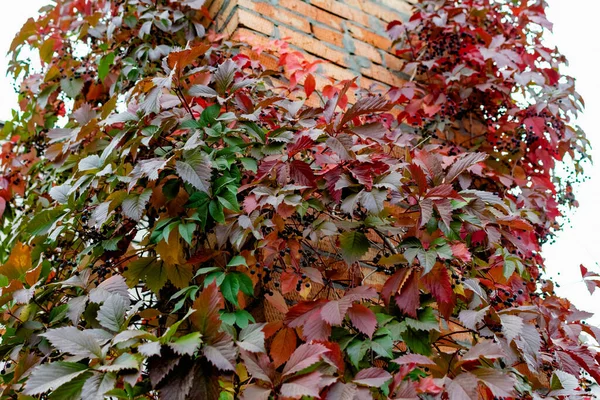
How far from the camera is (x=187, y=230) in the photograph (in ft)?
3.95

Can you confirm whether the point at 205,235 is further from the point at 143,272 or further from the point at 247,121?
the point at 247,121

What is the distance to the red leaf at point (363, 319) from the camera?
113cm

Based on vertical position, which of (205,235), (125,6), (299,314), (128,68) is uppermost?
(125,6)

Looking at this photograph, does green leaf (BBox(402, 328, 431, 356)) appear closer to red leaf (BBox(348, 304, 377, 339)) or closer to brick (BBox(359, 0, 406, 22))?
red leaf (BBox(348, 304, 377, 339))

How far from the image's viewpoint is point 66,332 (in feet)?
3.21

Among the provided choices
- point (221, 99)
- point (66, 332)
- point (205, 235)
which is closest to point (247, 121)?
point (221, 99)

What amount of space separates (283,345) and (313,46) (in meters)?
1.18

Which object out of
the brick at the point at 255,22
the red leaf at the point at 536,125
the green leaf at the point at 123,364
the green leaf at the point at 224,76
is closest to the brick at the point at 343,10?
the brick at the point at 255,22

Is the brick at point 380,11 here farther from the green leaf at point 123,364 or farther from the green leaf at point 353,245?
the green leaf at point 123,364

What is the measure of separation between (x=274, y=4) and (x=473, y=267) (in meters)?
1.14

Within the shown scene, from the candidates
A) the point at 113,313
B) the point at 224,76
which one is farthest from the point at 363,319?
the point at 224,76

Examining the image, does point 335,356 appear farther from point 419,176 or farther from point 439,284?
point 419,176

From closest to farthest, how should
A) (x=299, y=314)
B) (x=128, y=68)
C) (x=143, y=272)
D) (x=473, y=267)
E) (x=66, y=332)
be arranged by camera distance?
(x=66, y=332) → (x=299, y=314) → (x=143, y=272) → (x=473, y=267) → (x=128, y=68)

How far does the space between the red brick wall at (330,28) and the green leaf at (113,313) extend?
1050mm
